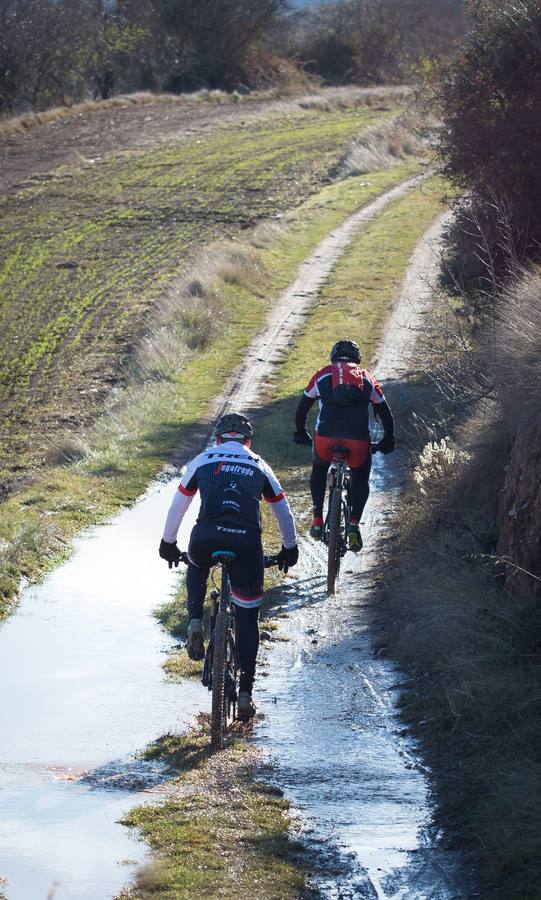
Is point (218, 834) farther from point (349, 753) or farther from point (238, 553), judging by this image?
point (238, 553)

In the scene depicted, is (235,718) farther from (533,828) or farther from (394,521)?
(394,521)

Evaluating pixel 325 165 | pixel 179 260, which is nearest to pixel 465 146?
pixel 179 260

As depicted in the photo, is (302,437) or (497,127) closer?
(302,437)

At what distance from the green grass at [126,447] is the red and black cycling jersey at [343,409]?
Result: 313 centimetres

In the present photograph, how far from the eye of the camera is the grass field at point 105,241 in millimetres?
19859

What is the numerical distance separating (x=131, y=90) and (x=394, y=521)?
54.9 meters

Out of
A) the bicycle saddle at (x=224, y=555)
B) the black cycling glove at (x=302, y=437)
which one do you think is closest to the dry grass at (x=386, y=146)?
the black cycling glove at (x=302, y=437)

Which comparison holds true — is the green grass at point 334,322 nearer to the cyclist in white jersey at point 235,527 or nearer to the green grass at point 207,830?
the green grass at point 207,830

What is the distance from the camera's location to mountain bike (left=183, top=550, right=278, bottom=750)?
7.90 metres

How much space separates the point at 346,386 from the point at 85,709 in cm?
386

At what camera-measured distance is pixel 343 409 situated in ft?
37.4

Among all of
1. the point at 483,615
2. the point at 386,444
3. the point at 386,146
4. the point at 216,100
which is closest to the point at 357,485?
the point at 386,444

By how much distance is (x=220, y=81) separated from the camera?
Result: 221 feet

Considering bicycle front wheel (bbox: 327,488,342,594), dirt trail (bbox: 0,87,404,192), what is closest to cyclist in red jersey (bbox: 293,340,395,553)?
bicycle front wheel (bbox: 327,488,342,594)
